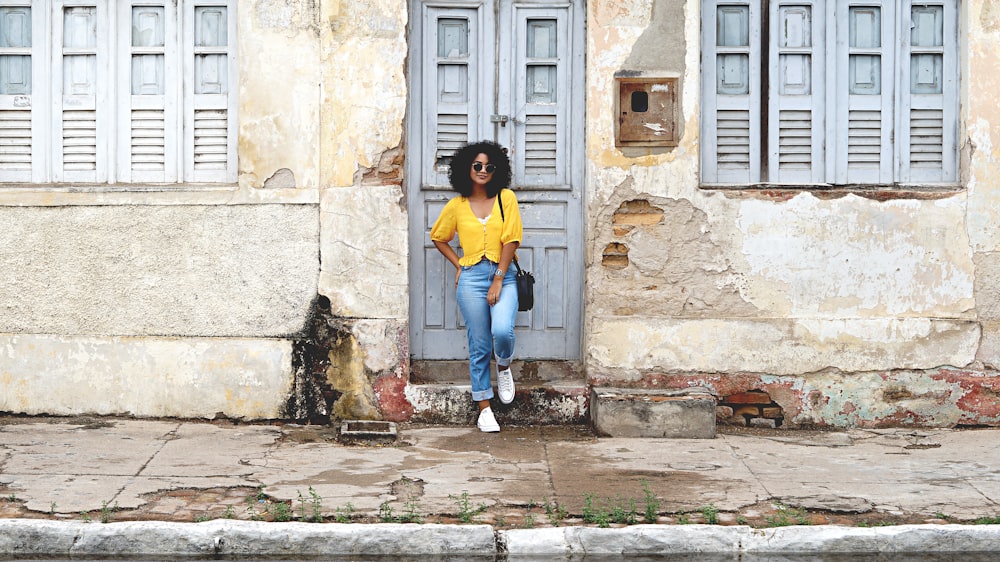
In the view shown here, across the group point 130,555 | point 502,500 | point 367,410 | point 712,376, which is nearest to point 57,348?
point 367,410

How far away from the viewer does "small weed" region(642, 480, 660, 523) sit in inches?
207

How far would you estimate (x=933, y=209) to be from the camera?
749 cm

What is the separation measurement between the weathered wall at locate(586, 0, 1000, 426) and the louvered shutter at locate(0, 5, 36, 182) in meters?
3.69

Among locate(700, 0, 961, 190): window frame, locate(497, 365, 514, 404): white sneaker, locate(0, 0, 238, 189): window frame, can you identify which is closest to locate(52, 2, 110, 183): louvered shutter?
locate(0, 0, 238, 189): window frame

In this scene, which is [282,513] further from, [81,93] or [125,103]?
[81,93]

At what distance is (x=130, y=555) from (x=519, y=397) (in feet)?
10.1

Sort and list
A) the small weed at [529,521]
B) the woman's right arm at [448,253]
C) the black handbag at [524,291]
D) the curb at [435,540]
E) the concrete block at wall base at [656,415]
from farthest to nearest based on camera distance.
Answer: the woman's right arm at [448,253]
the black handbag at [524,291]
the concrete block at wall base at [656,415]
the small weed at [529,521]
the curb at [435,540]

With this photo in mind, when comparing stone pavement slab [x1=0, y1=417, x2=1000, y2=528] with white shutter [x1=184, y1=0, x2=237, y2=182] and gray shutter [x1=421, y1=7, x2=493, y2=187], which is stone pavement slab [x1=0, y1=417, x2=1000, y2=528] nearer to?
white shutter [x1=184, y1=0, x2=237, y2=182]

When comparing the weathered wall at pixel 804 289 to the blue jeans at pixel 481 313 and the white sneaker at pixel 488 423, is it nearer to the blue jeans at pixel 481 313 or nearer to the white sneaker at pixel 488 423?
the blue jeans at pixel 481 313

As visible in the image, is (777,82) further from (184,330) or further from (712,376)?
(184,330)

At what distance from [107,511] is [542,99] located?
3.89 meters

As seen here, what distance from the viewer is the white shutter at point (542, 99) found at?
25.2ft

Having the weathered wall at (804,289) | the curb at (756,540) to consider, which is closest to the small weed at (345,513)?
the curb at (756,540)

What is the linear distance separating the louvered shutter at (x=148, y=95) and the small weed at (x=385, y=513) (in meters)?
3.31
